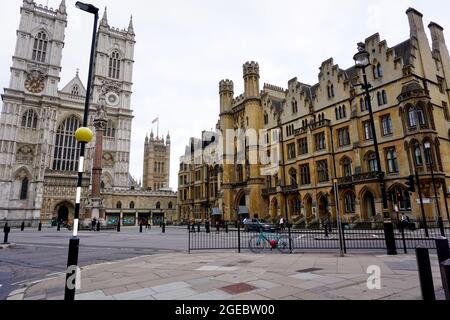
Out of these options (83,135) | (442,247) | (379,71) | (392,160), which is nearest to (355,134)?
(392,160)

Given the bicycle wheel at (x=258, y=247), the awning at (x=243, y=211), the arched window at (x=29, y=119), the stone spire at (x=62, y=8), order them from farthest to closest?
the stone spire at (x=62, y=8), the arched window at (x=29, y=119), the awning at (x=243, y=211), the bicycle wheel at (x=258, y=247)

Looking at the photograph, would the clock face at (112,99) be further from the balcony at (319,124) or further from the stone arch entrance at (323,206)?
the stone arch entrance at (323,206)

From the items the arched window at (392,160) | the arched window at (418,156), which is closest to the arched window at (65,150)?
the arched window at (392,160)

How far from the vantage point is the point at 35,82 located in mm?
61531

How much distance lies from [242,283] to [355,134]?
28380mm

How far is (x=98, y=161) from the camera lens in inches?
1524

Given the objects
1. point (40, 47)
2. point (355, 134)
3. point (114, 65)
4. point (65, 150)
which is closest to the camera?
point (355, 134)

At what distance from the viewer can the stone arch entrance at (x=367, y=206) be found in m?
28.3

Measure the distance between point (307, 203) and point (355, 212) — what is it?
24.3 ft

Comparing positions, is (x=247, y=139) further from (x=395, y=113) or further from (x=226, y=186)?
(x=395, y=113)

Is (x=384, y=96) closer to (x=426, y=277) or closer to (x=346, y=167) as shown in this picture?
(x=346, y=167)

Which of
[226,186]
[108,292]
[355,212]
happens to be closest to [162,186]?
[226,186]

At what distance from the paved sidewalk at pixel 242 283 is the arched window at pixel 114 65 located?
72620 mm

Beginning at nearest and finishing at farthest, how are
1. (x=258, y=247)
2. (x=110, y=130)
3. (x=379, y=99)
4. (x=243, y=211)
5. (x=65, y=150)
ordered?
(x=258, y=247) < (x=379, y=99) < (x=243, y=211) < (x=65, y=150) < (x=110, y=130)
